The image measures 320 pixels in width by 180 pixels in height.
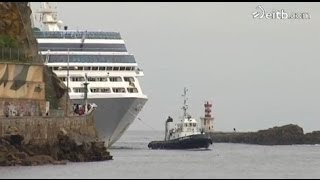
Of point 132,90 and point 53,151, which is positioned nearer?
point 53,151

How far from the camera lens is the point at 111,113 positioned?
111250mm

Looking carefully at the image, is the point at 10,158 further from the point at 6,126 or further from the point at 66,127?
the point at 66,127

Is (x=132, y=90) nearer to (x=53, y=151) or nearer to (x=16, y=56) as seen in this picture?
(x=16, y=56)

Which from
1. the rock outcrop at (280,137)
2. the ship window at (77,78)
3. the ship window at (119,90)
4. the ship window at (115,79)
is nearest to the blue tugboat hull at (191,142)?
the ship window at (115,79)

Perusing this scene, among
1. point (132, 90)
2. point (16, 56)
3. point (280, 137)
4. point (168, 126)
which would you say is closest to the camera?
point (16, 56)

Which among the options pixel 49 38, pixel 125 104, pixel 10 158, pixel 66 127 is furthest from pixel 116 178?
pixel 49 38

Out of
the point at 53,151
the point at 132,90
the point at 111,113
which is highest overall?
the point at 132,90

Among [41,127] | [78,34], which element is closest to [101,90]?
[78,34]

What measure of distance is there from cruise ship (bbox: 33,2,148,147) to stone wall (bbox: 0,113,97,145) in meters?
24.6

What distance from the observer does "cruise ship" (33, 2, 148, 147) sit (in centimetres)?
11094

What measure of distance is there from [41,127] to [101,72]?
124 ft

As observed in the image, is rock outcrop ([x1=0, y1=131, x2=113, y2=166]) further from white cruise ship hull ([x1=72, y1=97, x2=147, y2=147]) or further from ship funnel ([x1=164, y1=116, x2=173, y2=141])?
ship funnel ([x1=164, y1=116, x2=173, y2=141])

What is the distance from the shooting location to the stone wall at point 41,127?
73000mm

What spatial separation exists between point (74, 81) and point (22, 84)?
102 ft
